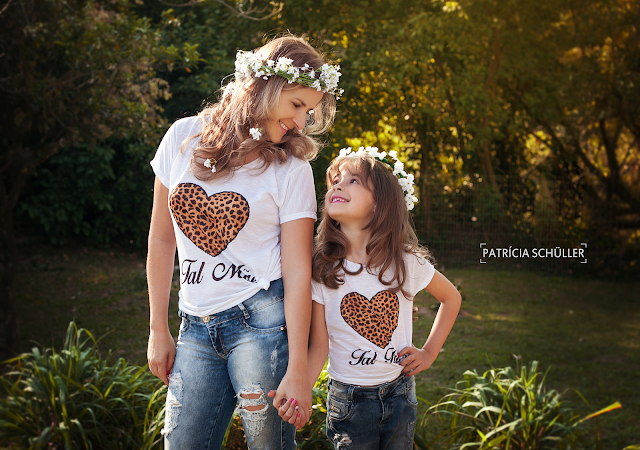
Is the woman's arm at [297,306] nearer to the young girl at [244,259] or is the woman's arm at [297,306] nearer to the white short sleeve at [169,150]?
the young girl at [244,259]

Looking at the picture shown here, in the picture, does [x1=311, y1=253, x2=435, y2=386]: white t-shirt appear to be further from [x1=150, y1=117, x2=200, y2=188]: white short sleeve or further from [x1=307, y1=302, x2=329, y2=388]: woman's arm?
[x1=150, y1=117, x2=200, y2=188]: white short sleeve

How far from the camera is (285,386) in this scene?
4.67 ft

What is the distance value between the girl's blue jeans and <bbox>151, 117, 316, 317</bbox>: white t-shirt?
1.66 feet

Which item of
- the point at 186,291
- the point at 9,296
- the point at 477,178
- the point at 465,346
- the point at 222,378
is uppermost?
the point at 477,178

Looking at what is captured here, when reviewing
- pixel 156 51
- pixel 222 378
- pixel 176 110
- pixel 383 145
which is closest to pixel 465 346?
pixel 156 51

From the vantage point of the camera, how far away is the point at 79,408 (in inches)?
104

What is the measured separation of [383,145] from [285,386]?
7.81 m

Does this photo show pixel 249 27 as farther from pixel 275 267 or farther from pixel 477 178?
pixel 275 267

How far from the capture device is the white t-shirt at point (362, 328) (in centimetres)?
175

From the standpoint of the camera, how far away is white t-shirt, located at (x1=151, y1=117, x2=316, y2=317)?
4.84 ft

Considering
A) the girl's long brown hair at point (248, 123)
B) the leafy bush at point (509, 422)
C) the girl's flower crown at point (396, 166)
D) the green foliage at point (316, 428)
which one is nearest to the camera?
the girl's long brown hair at point (248, 123)

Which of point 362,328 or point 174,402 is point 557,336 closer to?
point 362,328

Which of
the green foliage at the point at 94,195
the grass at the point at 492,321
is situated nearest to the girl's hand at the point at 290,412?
the grass at the point at 492,321

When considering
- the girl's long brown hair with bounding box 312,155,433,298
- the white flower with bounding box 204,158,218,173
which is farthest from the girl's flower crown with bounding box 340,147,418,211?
the white flower with bounding box 204,158,218,173
